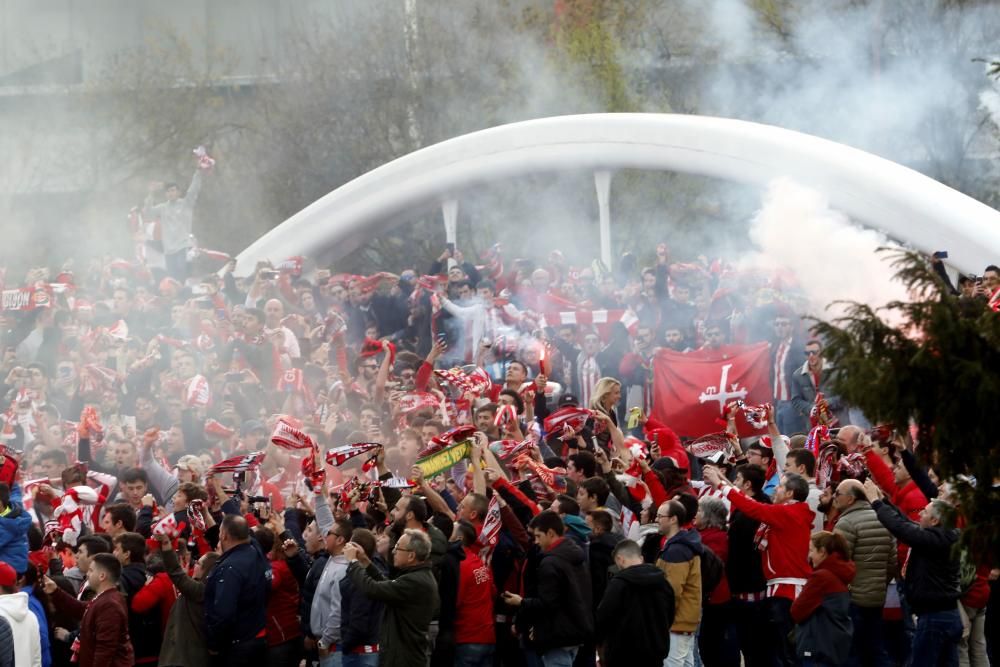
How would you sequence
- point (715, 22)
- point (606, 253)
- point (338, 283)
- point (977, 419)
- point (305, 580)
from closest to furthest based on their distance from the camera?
point (977, 419), point (305, 580), point (338, 283), point (606, 253), point (715, 22)

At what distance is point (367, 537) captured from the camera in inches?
352

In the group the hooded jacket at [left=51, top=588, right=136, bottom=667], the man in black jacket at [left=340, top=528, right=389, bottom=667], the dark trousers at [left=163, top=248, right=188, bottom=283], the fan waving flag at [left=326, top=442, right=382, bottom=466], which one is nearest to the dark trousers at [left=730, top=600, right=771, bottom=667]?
the man in black jacket at [left=340, top=528, right=389, bottom=667]

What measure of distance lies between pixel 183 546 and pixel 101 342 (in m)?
7.31

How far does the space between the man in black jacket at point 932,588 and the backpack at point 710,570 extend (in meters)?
0.96

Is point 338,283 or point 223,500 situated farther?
point 338,283

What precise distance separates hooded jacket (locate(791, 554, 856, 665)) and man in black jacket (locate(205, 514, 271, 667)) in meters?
2.99

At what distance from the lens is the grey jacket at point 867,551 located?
9.29 m

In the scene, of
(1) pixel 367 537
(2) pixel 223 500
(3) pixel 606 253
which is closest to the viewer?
(1) pixel 367 537

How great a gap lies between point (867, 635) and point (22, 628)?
472 cm

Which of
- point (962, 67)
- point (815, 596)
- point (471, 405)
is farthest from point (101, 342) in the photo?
point (962, 67)

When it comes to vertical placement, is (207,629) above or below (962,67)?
below

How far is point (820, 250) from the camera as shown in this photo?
16.3 meters

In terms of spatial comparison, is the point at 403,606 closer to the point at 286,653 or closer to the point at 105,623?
the point at 286,653

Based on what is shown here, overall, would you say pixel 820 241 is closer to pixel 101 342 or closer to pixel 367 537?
pixel 101 342
